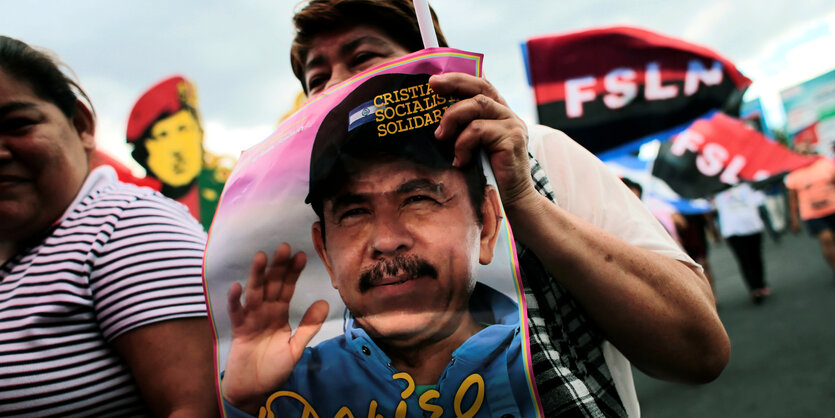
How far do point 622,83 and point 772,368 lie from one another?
243 centimetres

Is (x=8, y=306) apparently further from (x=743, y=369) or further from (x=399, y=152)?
(x=743, y=369)

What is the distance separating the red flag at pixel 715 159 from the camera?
369 cm

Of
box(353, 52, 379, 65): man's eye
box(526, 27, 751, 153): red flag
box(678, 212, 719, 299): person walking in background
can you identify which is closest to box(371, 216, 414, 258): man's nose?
box(353, 52, 379, 65): man's eye

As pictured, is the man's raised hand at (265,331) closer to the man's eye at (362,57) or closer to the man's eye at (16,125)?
the man's eye at (362,57)

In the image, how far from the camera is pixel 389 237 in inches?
28.5

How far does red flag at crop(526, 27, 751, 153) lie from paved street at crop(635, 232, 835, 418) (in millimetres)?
1715

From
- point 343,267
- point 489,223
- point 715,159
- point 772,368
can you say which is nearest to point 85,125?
point 343,267

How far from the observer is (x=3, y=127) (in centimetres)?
95

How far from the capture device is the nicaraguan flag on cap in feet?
2.43

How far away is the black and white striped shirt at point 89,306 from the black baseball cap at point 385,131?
1.15 ft

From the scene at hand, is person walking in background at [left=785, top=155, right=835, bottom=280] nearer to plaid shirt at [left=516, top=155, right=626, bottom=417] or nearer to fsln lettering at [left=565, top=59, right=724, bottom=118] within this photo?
fsln lettering at [left=565, top=59, right=724, bottom=118]

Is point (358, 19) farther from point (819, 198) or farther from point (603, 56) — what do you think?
point (819, 198)

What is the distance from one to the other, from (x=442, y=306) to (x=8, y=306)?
0.75 metres

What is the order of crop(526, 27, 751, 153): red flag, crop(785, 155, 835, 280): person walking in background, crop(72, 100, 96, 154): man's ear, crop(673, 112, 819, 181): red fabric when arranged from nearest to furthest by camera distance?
crop(72, 100, 96, 154): man's ear → crop(526, 27, 751, 153): red flag → crop(673, 112, 819, 181): red fabric → crop(785, 155, 835, 280): person walking in background
